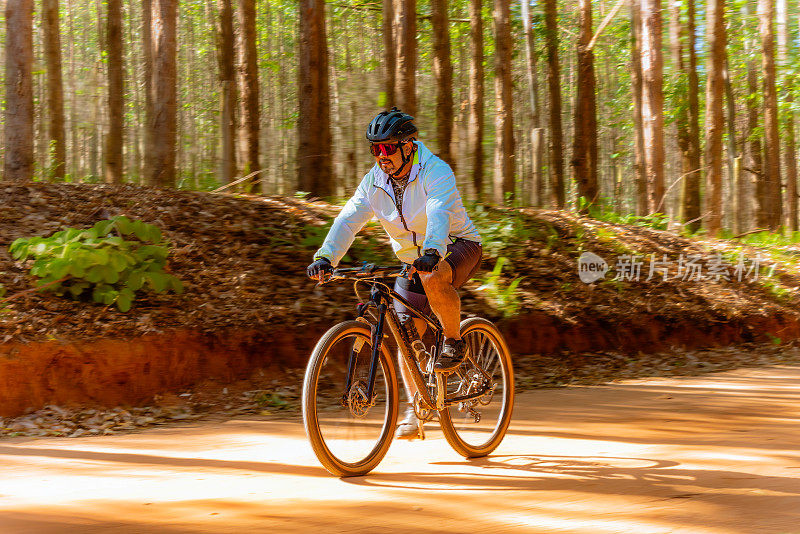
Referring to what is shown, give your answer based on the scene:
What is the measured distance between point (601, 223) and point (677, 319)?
304cm

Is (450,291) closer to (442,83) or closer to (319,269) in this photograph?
(319,269)

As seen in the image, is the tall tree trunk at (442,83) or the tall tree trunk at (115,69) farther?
the tall tree trunk at (115,69)

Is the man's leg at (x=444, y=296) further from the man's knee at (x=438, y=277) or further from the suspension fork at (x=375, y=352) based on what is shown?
the suspension fork at (x=375, y=352)

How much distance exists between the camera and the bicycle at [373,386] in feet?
16.0

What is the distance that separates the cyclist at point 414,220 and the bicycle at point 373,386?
0.13m

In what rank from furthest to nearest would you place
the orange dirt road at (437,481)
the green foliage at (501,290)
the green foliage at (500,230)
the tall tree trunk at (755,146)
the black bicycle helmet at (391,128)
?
1. the tall tree trunk at (755,146)
2. the green foliage at (500,230)
3. the green foliage at (501,290)
4. the black bicycle helmet at (391,128)
5. the orange dirt road at (437,481)

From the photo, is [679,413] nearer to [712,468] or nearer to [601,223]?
[712,468]

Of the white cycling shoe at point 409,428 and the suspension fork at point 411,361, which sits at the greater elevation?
the suspension fork at point 411,361

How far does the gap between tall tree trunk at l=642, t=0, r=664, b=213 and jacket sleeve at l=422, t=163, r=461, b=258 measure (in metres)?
11.7

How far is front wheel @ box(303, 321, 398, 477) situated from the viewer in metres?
4.80

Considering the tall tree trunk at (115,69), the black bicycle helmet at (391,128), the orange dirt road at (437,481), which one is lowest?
the orange dirt road at (437,481)

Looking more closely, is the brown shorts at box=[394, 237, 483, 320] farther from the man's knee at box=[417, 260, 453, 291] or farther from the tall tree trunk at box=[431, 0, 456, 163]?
the tall tree trunk at box=[431, 0, 456, 163]

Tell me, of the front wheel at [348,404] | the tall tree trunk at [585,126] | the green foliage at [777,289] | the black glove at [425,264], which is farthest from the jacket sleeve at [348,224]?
the tall tree trunk at [585,126]

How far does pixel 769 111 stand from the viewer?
21594mm
